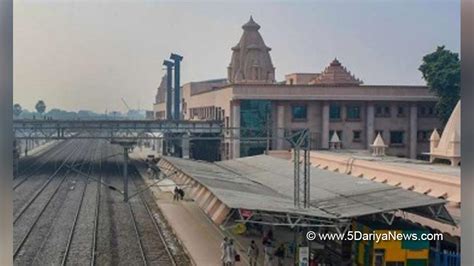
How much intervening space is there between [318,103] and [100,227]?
815 centimetres

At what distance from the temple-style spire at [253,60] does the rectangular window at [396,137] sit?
640 cm

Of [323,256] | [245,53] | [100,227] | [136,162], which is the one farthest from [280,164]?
[136,162]

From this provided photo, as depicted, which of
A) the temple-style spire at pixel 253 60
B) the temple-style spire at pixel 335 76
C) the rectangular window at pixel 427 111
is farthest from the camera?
the temple-style spire at pixel 253 60

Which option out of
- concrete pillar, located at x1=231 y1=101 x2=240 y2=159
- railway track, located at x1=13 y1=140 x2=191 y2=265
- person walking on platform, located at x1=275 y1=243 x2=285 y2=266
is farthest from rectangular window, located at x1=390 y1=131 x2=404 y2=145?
person walking on platform, located at x1=275 y1=243 x2=285 y2=266

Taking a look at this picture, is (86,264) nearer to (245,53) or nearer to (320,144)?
(320,144)

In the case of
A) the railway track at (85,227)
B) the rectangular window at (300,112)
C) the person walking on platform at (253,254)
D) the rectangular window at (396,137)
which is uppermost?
the rectangular window at (300,112)

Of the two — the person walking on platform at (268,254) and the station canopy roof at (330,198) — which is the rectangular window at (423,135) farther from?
the person walking on platform at (268,254)

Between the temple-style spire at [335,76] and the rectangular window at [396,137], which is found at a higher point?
the temple-style spire at [335,76]

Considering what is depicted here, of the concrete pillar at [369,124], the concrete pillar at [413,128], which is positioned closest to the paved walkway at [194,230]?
the concrete pillar at [369,124]

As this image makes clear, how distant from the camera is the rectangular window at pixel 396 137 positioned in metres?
15.9

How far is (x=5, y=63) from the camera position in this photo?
9.34 feet

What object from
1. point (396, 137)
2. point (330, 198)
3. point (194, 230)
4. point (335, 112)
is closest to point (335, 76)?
point (335, 112)

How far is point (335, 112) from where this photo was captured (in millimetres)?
16547

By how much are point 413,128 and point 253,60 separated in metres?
7.62
